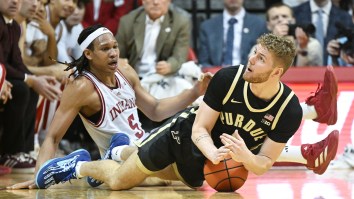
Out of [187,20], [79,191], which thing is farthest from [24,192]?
[187,20]

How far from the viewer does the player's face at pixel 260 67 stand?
5410mm

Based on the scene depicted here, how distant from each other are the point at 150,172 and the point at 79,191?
0.53 metres

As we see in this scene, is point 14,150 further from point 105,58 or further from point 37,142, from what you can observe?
point 105,58

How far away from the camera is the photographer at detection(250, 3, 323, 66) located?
9.36 metres

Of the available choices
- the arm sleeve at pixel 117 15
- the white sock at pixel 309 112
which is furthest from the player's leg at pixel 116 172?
the arm sleeve at pixel 117 15

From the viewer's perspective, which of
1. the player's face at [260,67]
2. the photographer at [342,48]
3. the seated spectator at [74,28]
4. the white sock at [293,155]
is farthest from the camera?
the seated spectator at [74,28]

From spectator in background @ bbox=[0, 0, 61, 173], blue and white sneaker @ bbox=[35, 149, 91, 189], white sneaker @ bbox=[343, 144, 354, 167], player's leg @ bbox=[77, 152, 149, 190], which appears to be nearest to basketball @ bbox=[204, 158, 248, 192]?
player's leg @ bbox=[77, 152, 149, 190]

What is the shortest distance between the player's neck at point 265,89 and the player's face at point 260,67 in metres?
0.08

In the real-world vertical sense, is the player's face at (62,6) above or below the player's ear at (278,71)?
below

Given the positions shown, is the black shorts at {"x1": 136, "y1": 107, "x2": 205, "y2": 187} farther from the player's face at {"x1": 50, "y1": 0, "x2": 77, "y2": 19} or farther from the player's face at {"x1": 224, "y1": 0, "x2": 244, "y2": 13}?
the player's face at {"x1": 224, "y1": 0, "x2": 244, "y2": 13}

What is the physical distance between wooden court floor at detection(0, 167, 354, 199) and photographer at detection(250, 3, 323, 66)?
2.52 m

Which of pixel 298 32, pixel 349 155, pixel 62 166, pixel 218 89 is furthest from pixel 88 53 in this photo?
pixel 298 32

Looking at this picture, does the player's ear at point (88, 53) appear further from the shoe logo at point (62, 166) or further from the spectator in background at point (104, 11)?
the spectator in background at point (104, 11)

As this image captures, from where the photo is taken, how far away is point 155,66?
29.9ft
